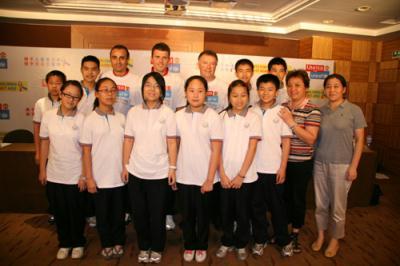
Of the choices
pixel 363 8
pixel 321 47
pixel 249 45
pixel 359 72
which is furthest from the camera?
pixel 249 45

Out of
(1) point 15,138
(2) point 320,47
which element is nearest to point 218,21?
(2) point 320,47

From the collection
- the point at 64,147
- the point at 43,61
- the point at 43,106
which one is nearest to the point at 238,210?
the point at 64,147

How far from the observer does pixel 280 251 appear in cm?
242

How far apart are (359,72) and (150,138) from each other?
553 cm

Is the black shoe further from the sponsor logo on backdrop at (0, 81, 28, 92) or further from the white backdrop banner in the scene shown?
the sponsor logo on backdrop at (0, 81, 28, 92)

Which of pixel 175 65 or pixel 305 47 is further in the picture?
pixel 305 47

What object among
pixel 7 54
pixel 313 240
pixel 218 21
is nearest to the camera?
pixel 313 240

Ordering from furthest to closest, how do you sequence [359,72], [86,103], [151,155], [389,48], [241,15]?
[359,72] → [389,48] → [241,15] → [86,103] → [151,155]

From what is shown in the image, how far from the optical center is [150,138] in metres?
2.06

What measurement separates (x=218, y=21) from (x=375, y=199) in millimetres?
4193

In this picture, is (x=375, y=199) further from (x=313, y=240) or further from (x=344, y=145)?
(x=344, y=145)

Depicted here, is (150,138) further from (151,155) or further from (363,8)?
(363,8)

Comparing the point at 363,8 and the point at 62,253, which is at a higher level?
the point at 363,8

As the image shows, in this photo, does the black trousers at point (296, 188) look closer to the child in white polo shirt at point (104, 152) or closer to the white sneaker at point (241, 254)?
the white sneaker at point (241, 254)
